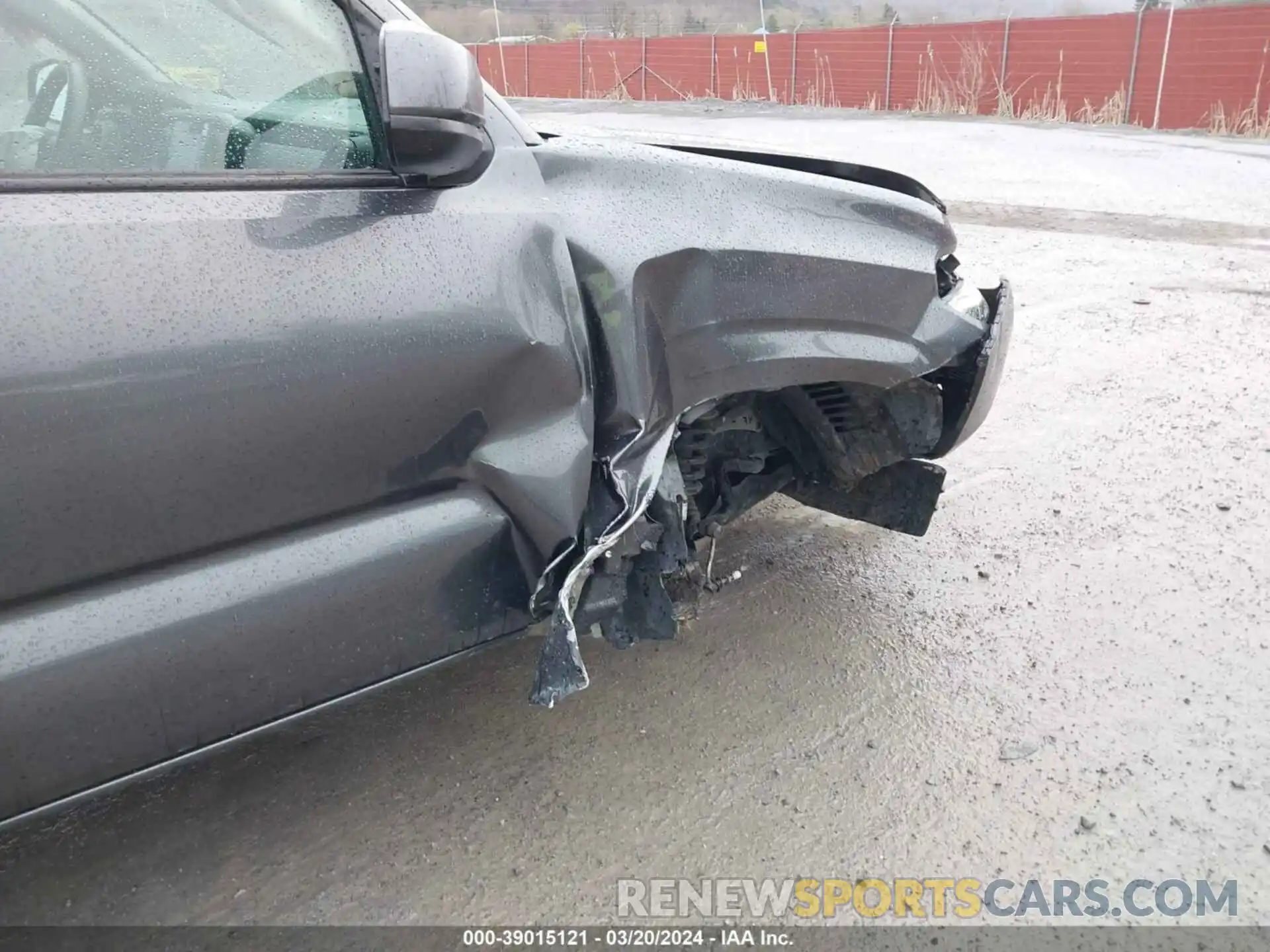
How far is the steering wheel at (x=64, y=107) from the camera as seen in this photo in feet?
5.05

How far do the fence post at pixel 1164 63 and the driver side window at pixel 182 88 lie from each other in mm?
18283

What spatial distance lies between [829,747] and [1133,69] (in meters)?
19.0

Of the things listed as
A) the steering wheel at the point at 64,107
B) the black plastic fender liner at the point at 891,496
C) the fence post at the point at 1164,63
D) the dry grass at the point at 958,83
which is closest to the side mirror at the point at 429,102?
the steering wheel at the point at 64,107

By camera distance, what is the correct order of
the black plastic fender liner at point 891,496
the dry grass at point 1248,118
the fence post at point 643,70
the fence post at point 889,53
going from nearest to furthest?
the black plastic fender liner at point 891,496
the dry grass at point 1248,118
the fence post at point 889,53
the fence post at point 643,70

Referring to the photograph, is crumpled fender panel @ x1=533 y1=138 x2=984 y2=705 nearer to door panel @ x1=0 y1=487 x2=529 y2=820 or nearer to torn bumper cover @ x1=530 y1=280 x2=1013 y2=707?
torn bumper cover @ x1=530 y1=280 x2=1013 y2=707

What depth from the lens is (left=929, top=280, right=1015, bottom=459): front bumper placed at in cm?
262

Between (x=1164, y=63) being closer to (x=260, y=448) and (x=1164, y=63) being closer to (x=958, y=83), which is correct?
(x=958, y=83)

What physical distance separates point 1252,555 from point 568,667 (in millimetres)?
2397

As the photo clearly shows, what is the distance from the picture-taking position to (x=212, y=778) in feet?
7.41

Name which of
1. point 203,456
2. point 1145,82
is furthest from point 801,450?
point 1145,82

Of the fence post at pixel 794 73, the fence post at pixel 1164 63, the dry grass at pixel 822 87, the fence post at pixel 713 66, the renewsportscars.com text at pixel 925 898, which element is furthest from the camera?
the fence post at pixel 713 66

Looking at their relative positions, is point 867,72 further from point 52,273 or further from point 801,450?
point 52,273

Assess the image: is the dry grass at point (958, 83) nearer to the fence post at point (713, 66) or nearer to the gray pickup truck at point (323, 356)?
the fence post at point (713, 66)

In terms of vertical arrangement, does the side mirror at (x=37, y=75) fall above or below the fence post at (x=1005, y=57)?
above
